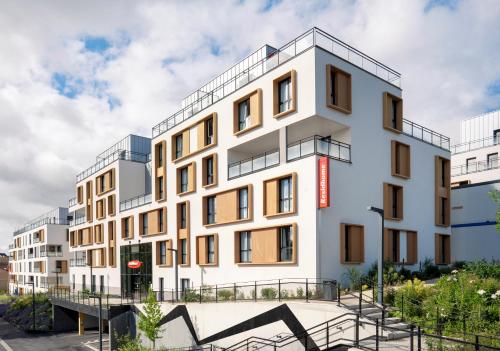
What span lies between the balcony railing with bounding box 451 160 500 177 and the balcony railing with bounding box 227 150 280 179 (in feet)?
73.0

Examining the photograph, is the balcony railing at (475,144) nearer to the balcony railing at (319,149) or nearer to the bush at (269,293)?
the balcony railing at (319,149)

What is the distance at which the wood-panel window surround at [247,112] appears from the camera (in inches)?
1062

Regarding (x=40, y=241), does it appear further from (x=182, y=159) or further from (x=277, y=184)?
(x=277, y=184)

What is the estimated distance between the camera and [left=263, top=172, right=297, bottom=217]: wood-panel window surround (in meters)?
23.7

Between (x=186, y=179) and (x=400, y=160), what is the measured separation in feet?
53.5

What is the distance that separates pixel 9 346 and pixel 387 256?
31.9m

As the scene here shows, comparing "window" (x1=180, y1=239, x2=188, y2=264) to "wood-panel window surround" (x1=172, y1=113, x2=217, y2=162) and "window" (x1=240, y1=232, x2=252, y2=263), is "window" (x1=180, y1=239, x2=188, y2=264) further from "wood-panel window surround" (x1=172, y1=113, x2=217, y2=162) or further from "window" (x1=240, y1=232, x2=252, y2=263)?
"window" (x1=240, y1=232, x2=252, y2=263)

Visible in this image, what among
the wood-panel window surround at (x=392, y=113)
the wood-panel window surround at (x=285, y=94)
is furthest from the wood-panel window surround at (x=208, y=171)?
the wood-panel window surround at (x=392, y=113)

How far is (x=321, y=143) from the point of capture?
23.2 metres

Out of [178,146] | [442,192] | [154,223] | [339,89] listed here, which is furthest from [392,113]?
[154,223]

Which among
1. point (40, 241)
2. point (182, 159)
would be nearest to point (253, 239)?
point (182, 159)

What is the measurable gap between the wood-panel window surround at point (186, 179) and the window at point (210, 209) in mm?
1988

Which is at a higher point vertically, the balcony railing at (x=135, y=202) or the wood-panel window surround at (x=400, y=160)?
the wood-panel window surround at (x=400, y=160)

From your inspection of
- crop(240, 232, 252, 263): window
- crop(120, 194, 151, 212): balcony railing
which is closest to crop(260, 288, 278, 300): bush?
crop(240, 232, 252, 263): window
